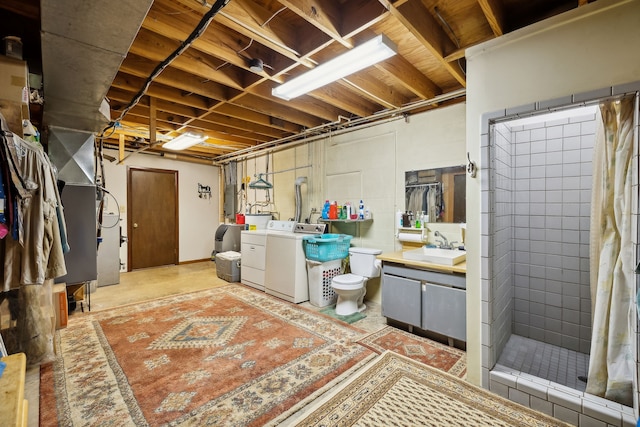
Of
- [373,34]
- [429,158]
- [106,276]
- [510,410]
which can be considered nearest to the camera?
[510,410]

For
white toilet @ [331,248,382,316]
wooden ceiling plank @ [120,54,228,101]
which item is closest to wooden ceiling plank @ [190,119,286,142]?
wooden ceiling plank @ [120,54,228,101]

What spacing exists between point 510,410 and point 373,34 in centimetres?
271

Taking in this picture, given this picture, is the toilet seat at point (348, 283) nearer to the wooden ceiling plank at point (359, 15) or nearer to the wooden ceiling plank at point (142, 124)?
the wooden ceiling plank at point (359, 15)

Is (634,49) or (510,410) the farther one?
(510,410)

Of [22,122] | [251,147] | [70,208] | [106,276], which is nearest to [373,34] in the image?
[22,122]

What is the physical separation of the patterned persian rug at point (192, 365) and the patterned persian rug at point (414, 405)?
6.8 inches

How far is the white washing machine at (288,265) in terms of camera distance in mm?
3629

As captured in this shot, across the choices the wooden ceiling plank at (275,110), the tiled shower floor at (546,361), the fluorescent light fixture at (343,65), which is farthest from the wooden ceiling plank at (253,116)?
the tiled shower floor at (546,361)

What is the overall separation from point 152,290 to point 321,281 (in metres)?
2.73

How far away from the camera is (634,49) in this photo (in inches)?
56.3

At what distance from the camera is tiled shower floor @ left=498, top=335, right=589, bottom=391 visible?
200cm

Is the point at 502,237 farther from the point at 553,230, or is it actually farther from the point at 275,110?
the point at 275,110

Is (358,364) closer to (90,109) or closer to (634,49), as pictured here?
(634,49)

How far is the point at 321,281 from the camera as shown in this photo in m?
3.50
